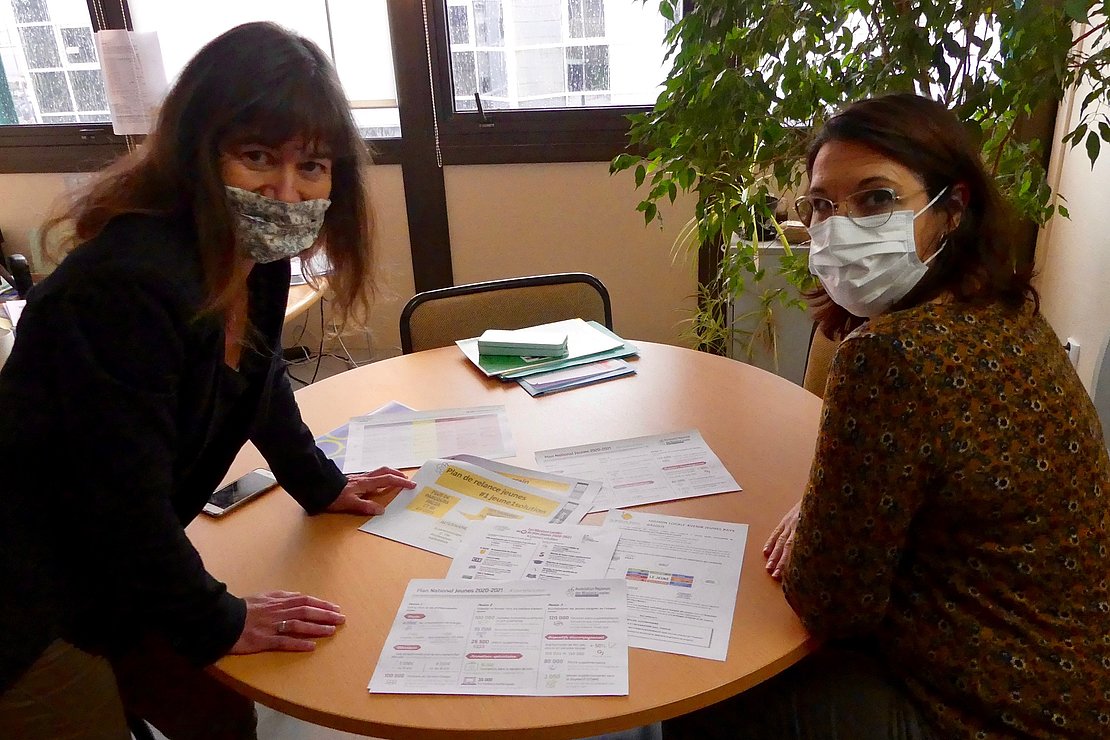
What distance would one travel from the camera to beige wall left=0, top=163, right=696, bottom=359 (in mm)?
3191

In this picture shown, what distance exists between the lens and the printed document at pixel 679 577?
3.10 ft

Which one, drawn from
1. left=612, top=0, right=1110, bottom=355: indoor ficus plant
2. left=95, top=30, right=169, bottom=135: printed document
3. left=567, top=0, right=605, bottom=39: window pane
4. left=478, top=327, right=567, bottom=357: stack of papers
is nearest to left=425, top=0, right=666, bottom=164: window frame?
left=567, top=0, right=605, bottom=39: window pane

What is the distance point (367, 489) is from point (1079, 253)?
2293 mm

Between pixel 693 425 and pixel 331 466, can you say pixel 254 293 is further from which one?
pixel 693 425

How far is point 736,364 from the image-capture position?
5.92 feet

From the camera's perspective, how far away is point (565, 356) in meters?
1.83

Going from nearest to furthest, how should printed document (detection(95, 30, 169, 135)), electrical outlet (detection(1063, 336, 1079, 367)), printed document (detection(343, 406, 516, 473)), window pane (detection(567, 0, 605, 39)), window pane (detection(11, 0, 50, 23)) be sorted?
printed document (detection(343, 406, 516, 473)) → electrical outlet (detection(1063, 336, 1079, 367)) → printed document (detection(95, 30, 169, 135)) → window pane (detection(567, 0, 605, 39)) → window pane (detection(11, 0, 50, 23))

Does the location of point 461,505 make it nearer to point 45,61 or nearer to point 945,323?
point 945,323

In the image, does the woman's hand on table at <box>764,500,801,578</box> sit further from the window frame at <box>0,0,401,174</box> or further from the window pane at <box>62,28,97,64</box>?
the window pane at <box>62,28,97,64</box>

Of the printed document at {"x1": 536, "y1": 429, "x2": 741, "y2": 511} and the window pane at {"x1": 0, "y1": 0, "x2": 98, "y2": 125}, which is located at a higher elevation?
the window pane at {"x1": 0, "y1": 0, "x2": 98, "y2": 125}

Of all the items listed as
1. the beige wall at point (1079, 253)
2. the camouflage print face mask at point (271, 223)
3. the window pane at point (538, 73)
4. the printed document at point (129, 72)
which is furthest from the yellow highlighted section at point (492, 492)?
the printed document at point (129, 72)

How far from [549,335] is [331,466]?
759 millimetres

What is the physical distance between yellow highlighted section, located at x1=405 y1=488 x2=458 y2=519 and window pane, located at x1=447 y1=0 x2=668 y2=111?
2.25 m

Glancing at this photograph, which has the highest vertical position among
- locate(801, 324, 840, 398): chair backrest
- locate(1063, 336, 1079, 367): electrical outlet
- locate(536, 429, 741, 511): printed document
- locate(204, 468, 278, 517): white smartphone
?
locate(204, 468, 278, 517): white smartphone
